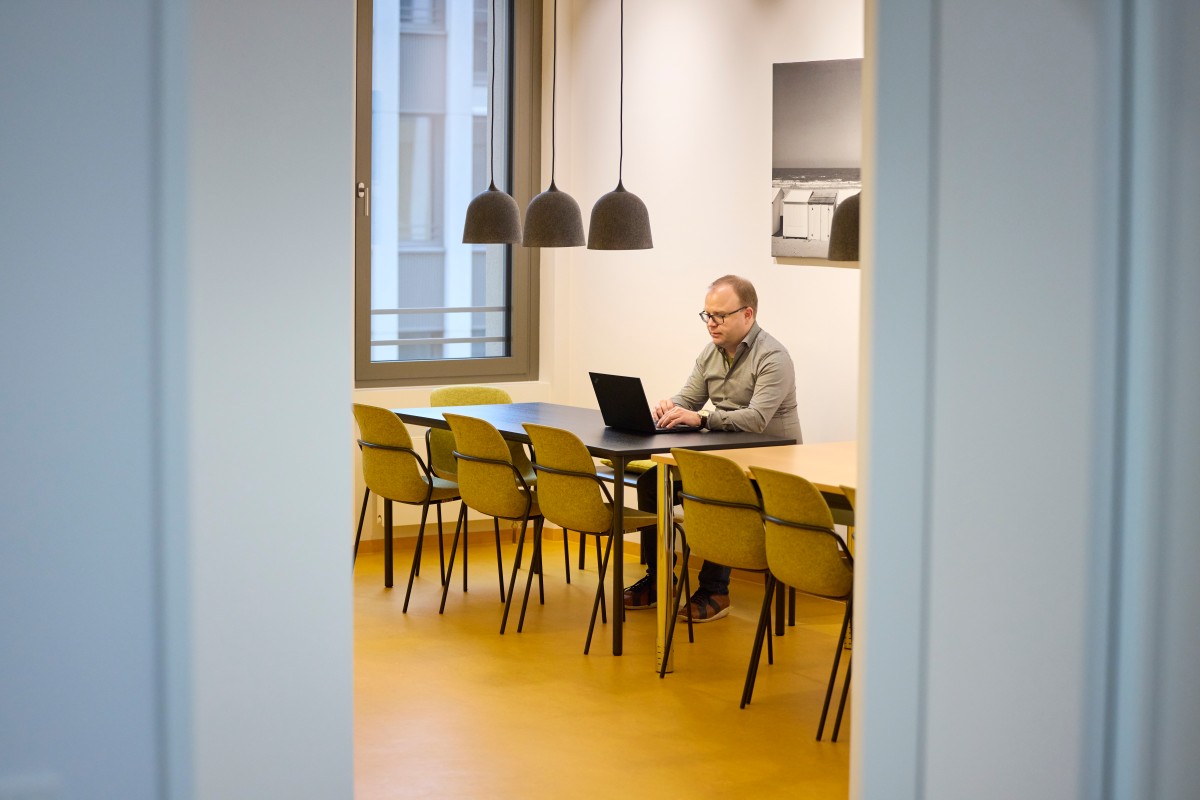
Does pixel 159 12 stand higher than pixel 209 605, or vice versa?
pixel 159 12

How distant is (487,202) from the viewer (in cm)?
641

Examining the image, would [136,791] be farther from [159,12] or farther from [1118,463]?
[1118,463]

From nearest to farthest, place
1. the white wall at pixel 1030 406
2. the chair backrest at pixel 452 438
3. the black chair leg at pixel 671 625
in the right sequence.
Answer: the white wall at pixel 1030 406
the black chair leg at pixel 671 625
the chair backrest at pixel 452 438

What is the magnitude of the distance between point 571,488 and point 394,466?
1194 mm

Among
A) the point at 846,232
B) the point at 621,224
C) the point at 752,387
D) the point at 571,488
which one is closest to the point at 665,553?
the point at 571,488

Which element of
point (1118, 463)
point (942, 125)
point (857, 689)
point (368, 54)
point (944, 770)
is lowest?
point (944, 770)

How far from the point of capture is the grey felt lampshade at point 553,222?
625 centimetres

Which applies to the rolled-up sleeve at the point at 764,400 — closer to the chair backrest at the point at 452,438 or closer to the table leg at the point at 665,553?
the table leg at the point at 665,553

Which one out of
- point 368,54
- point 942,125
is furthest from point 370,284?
point 942,125

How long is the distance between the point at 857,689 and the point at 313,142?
1.54 metres

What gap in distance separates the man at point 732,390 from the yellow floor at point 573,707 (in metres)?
0.15

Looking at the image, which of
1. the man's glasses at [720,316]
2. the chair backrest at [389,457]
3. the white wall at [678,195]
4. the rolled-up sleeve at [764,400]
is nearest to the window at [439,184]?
the white wall at [678,195]

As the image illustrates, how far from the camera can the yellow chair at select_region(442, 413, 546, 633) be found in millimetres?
5770

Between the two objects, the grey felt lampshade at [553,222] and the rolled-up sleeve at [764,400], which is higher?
the grey felt lampshade at [553,222]
